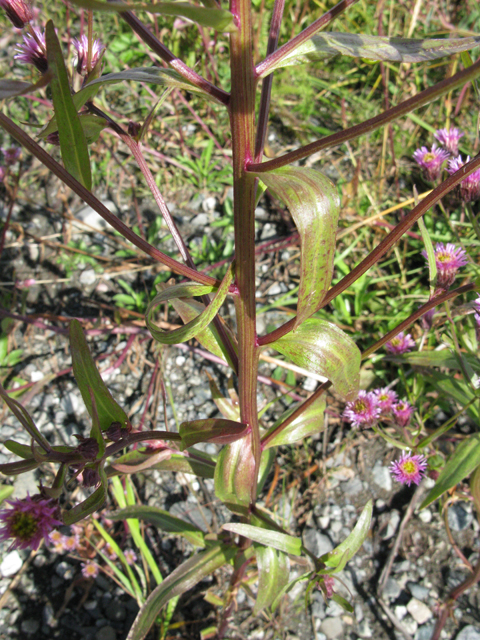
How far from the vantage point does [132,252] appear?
2.53 metres

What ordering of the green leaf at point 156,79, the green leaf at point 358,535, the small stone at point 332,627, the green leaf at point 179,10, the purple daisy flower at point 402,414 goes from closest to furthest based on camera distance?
the green leaf at point 179,10
the green leaf at point 156,79
the green leaf at point 358,535
the purple daisy flower at point 402,414
the small stone at point 332,627

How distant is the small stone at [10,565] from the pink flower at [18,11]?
1785 mm

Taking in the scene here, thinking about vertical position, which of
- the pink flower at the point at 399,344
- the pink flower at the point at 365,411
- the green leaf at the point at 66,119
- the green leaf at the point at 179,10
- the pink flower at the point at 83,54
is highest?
the pink flower at the point at 83,54

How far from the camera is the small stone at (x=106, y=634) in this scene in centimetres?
179

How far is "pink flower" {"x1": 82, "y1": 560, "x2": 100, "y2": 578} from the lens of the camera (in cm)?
187

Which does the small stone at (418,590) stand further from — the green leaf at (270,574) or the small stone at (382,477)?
the green leaf at (270,574)

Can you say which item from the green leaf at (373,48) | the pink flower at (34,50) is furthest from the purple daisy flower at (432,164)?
the pink flower at (34,50)

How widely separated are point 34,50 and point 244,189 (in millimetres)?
541

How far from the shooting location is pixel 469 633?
5.65 ft

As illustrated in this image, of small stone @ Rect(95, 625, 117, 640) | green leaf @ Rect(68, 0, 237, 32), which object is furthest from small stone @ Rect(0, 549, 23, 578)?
green leaf @ Rect(68, 0, 237, 32)

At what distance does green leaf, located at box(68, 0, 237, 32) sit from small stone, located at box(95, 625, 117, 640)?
1.94 metres

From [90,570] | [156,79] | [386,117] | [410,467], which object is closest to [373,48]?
[386,117]

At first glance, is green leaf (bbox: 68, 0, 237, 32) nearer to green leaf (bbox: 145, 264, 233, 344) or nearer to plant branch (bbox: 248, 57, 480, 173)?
plant branch (bbox: 248, 57, 480, 173)

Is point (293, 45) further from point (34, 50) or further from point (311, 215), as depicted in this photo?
point (34, 50)
